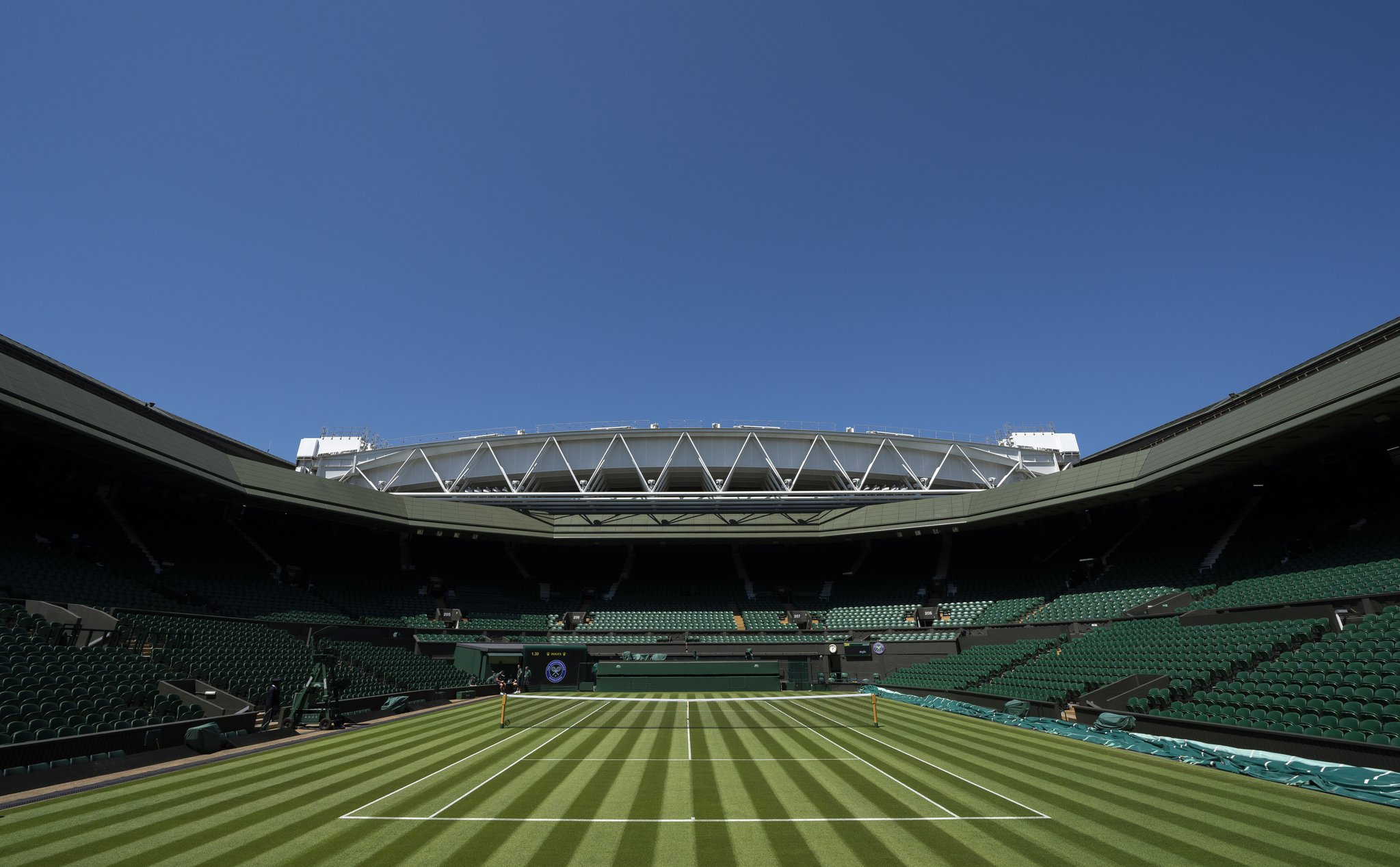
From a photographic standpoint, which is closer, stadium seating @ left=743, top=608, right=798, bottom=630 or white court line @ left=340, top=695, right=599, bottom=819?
white court line @ left=340, top=695, right=599, bottom=819

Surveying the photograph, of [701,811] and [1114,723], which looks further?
[1114,723]

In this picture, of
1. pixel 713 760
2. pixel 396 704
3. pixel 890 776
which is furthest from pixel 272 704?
pixel 890 776

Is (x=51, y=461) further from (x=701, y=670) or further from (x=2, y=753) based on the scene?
(x=701, y=670)

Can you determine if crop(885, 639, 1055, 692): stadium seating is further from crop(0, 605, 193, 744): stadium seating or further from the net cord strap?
crop(0, 605, 193, 744): stadium seating

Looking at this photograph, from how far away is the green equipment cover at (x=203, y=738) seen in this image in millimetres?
16734

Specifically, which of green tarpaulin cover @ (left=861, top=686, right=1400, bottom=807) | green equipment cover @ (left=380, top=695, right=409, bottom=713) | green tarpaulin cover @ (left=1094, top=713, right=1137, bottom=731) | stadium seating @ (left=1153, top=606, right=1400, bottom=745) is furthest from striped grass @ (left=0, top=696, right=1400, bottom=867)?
green equipment cover @ (left=380, top=695, right=409, bottom=713)

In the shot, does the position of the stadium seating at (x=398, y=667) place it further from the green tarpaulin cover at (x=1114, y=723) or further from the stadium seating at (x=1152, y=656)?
the green tarpaulin cover at (x=1114, y=723)

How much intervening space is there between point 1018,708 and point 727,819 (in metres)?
16.7

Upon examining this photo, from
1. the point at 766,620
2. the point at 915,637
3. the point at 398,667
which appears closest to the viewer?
the point at 398,667

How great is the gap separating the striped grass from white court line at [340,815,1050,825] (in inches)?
1.9

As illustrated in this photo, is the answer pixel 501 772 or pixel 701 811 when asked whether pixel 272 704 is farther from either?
pixel 701 811

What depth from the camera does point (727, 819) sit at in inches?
431

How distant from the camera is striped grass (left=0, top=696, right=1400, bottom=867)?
30.1ft

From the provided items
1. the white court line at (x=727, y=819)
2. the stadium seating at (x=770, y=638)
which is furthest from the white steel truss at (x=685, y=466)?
the white court line at (x=727, y=819)
